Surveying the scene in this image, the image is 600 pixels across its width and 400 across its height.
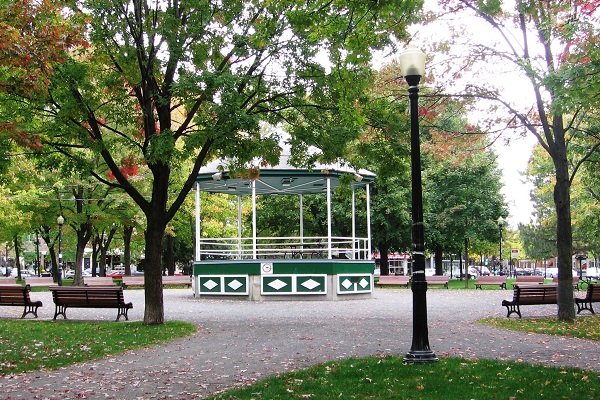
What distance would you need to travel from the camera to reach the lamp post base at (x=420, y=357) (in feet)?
28.8

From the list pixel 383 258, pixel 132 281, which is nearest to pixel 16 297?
pixel 132 281

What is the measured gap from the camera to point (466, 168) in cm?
4156

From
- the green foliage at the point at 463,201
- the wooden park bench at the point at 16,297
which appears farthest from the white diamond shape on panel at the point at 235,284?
the green foliage at the point at 463,201

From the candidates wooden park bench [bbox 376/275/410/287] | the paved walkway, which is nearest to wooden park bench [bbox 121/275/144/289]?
wooden park bench [bbox 376/275/410/287]

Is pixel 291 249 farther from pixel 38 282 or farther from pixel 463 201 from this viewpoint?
pixel 463 201

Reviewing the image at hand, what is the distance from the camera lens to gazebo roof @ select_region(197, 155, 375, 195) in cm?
2250

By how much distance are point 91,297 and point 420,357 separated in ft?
32.3

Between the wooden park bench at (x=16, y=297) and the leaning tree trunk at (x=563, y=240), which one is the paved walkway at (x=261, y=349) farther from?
the leaning tree trunk at (x=563, y=240)

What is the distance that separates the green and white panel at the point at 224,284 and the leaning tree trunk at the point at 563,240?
1086 cm

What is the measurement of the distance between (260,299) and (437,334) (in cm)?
1051

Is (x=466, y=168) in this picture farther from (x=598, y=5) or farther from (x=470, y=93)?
(x=598, y=5)

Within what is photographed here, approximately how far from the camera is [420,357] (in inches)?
347

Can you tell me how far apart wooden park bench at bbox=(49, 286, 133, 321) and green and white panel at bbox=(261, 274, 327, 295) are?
6949 mm

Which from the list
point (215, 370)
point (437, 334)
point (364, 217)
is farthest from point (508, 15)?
point (364, 217)
